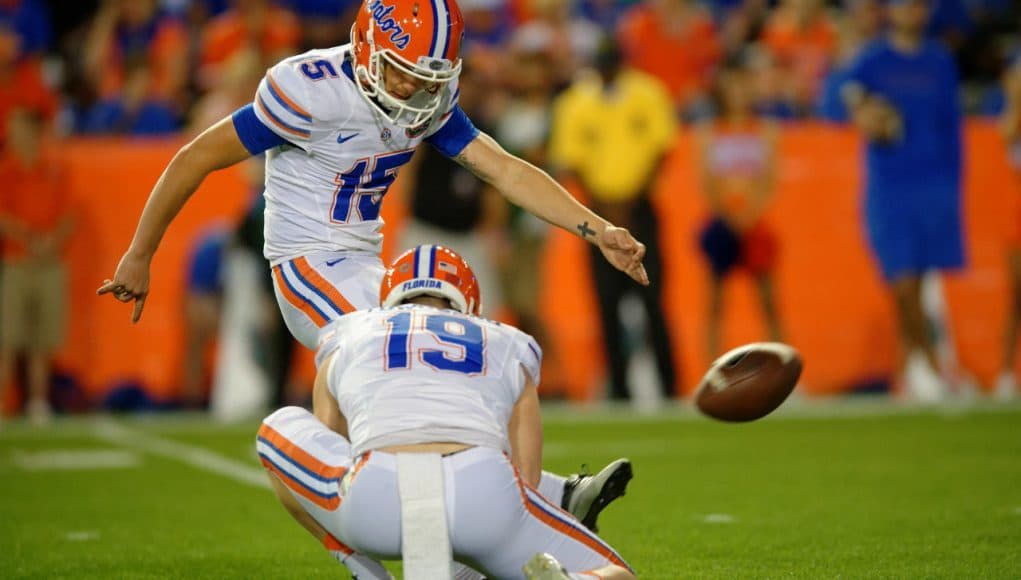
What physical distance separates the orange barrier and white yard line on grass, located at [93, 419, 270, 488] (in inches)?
28.7

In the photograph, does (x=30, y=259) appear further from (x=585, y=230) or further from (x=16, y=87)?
(x=585, y=230)

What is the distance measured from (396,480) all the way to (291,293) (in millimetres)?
1353

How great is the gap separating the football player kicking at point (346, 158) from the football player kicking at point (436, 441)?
0.77 m

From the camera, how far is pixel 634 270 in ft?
14.6

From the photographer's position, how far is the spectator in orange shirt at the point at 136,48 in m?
11.9

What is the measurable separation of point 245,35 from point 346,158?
23.4 feet

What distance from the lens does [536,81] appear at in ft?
34.6

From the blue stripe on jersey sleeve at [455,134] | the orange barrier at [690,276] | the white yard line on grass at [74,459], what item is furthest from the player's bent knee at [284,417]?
the orange barrier at [690,276]

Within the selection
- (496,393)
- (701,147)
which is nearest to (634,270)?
(496,393)

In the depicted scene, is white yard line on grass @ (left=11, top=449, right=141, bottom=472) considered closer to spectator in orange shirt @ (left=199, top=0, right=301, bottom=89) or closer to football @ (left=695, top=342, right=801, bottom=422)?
spectator in orange shirt @ (left=199, top=0, right=301, bottom=89)

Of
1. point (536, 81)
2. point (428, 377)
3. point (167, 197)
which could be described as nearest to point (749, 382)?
point (428, 377)

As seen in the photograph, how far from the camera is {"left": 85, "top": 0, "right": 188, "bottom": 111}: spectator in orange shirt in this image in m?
11.9

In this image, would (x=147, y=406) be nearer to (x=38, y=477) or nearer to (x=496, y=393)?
(x=38, y=477)

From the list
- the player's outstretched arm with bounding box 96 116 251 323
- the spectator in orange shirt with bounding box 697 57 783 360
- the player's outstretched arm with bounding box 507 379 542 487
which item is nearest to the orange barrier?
the spectator in orange shirt with bounding box 697 57 783 360
